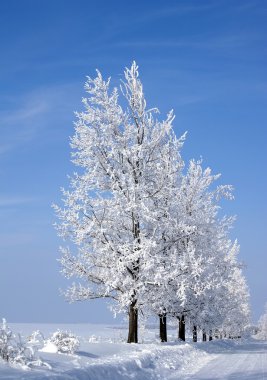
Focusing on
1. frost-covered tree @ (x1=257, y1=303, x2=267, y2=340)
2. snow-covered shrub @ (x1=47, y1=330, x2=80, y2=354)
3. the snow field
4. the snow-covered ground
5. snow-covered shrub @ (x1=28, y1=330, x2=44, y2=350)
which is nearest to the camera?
the snow field

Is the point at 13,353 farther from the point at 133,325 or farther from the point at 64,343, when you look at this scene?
the point at 133,325

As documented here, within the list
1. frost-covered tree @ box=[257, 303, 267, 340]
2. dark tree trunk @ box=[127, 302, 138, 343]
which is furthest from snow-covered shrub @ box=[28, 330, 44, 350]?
frost-covered tree @ box=[257, 303, 267, 340]

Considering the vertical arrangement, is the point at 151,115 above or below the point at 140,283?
above

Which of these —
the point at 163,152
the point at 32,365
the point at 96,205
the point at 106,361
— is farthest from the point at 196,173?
the point at 32,365

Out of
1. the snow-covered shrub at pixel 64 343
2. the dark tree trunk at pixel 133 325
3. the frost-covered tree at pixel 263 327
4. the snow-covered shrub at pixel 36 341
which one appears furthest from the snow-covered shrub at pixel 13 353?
the frost-covered tree at pixel 263 327

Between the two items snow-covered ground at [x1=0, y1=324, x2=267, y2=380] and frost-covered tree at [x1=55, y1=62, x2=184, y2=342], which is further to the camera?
frost-covered tree at [x1=55, y1=62, x2=184, y2=342]

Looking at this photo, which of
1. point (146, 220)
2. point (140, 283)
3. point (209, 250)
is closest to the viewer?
point (140, 283)

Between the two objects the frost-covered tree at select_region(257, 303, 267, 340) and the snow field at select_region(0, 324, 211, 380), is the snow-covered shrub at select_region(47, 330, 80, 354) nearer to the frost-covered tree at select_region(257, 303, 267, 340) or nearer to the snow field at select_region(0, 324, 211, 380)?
the snow field at select_region(0, 324, 211, 380)

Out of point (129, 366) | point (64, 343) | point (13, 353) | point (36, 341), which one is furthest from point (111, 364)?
point (36, 341)

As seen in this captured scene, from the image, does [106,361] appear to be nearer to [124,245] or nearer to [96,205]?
[124,245]

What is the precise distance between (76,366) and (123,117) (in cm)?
1106

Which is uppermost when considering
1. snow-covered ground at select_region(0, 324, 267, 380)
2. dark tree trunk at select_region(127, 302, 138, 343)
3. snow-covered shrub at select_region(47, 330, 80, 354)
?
dark tree trunk at select_region(127, 302, 138, 343)

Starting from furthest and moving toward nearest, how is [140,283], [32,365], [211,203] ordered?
[211,203]
[140,283]
[32,365]

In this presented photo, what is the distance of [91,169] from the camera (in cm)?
1916
